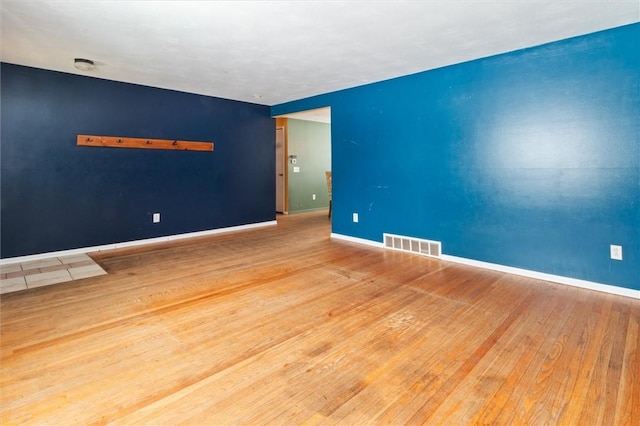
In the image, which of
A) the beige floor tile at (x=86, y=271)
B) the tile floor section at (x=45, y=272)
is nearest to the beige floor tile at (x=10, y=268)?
the tile floor section at (x=45, y=272)

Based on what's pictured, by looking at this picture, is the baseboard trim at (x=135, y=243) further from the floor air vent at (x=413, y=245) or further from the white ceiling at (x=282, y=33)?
the floor air vent at (x=413, y=245)

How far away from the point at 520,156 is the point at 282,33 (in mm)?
2660

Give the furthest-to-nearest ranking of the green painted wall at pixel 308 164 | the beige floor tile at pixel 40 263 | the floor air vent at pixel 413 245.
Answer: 1. the green painted wall at pixel 308 164
2. the floor air vent at pixel 413 245
3. the beige floor tile at pixel 40 263

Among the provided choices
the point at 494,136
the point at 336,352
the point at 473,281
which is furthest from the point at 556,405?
the point at 494,136

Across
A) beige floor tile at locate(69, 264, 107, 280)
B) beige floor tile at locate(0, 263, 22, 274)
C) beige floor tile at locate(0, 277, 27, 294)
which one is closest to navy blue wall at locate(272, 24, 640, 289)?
beige floor tile at locate(69, 264, 107, 280)

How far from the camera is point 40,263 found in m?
3.85

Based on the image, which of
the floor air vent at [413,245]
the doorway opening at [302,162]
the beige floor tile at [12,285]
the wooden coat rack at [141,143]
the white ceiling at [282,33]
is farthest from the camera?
the doorway opening at [302,162]

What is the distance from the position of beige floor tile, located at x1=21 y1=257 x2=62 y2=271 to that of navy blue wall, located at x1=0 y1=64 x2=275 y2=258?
198 mm

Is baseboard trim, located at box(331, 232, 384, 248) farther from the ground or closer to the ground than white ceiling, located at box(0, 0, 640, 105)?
closer to the ground

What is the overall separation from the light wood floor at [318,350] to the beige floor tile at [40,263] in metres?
0.99

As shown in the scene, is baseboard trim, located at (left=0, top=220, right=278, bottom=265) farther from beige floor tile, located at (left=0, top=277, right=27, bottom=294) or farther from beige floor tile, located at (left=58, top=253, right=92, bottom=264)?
beige floor tile, located at (left=0, top=277, right=27, bottom=294)

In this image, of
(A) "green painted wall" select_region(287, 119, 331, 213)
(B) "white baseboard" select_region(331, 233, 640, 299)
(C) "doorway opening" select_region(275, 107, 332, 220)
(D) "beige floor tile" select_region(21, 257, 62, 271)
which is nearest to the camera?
(B) "white baseboard" select_region(331, 233, 640, 299)

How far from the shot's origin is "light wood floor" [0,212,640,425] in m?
1.46

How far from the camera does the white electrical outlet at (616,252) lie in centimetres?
282
